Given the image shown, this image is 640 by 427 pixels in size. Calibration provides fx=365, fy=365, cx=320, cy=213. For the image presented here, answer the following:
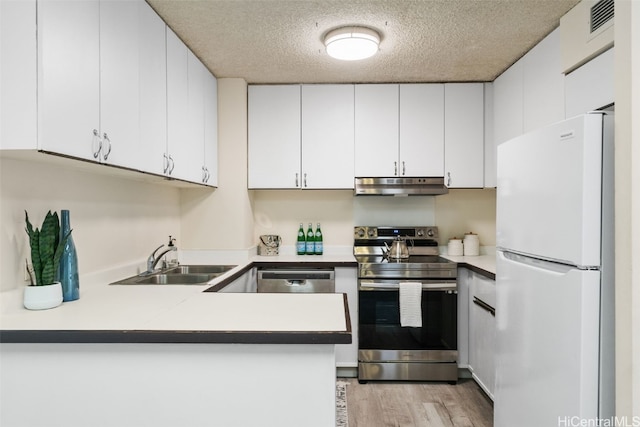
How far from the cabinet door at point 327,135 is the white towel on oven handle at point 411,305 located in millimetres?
948

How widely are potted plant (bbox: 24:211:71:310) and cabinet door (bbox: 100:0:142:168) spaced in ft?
1.19

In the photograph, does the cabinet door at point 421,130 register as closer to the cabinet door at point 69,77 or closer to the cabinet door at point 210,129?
the cabinet door at point 210,129

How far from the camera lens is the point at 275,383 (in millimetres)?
1206

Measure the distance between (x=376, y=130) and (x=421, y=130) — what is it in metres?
0.37

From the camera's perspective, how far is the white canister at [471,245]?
125 inches

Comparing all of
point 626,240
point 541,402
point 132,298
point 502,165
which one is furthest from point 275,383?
point 502,165

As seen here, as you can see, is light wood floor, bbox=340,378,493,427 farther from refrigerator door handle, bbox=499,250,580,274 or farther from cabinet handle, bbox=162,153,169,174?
cabinet handle, bbox=162,153,169,174

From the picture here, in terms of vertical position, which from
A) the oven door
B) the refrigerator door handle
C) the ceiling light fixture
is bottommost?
the oven door

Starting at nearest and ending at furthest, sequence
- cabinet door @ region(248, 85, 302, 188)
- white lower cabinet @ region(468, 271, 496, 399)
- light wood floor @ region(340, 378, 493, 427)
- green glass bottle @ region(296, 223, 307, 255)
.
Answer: light wood floor @ region(340, 378, 493, 427)
white lower cabinet @ region(468, 271, 496, 399)
cabinet door @ region(248, 85, 302, 188)
green glass bottle @ region(296, 223, 307, 255)

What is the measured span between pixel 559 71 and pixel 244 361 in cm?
224

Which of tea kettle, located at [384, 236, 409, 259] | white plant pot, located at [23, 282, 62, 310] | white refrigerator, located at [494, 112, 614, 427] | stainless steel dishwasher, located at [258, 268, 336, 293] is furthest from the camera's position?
tea kettle, located at [384, 236, 409, 259]

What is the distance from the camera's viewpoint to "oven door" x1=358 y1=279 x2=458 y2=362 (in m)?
2.74

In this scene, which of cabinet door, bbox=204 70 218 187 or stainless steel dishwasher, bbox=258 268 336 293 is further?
stainless steel dishwasher, bbox=258 268 336 293

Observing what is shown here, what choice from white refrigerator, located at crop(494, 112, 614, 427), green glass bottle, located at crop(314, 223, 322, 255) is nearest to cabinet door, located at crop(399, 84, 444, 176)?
green glass bottle, located at crop(314, 223, 322, 255)
